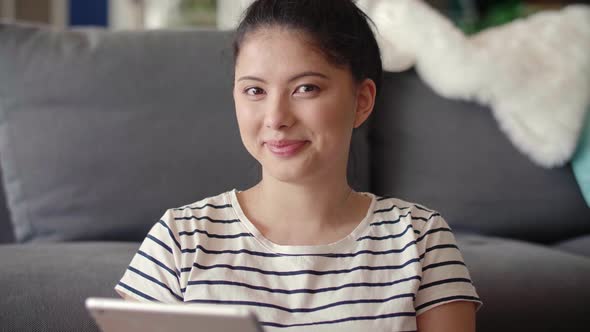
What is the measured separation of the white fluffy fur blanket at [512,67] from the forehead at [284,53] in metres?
0.75

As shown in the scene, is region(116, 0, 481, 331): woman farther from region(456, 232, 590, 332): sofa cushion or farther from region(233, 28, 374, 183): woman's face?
region(456, 232, 590, 332): sofa cushion

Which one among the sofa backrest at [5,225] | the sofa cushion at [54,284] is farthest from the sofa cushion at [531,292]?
the sofa backrest at [5,225]

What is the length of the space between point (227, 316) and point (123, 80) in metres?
1.03

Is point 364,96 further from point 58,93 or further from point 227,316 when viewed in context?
point 58,93

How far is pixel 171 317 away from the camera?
2.33ft

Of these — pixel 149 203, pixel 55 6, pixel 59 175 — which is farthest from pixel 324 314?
pixel 55 6

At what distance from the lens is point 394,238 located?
1.07m

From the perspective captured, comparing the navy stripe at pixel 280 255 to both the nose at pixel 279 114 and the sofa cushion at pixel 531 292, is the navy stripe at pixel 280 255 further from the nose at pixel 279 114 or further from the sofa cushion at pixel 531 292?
the sofa cushion at pixel 531 292

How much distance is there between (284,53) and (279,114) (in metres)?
0.09

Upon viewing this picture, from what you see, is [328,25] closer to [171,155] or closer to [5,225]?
[171,155]

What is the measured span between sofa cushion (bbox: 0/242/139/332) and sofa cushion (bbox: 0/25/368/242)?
17 centimetres

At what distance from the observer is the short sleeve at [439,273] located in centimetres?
104

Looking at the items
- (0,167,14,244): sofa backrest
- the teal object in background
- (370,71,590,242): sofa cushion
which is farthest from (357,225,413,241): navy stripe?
(0,167,14,244): sofa backrest

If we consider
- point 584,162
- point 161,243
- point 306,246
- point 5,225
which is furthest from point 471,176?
point 5,225
